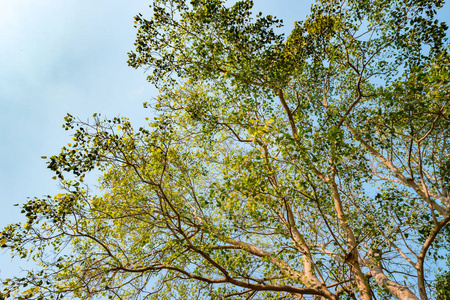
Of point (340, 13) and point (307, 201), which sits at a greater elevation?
point (340, 13)

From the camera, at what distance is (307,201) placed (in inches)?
285

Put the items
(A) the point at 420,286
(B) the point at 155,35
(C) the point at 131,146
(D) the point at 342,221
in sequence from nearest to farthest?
(A) the point at 420,286, (C) the point at 131,146, (D) the point at 342,221, (B) the point at 155,35

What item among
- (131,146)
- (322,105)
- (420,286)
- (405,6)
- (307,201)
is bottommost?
(420,286)

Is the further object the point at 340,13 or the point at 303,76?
the point at 303,76

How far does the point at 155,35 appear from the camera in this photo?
9.63 meters

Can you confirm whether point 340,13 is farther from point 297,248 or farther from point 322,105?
point 297,248

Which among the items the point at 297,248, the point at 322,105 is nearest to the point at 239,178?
the point at 297,248

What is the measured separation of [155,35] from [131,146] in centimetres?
576

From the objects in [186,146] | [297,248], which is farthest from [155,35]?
[297,248]

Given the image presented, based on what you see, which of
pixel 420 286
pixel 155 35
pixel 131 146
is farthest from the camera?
pixel 155 35

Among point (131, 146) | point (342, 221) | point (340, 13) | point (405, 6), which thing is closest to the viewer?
point (131, 146)

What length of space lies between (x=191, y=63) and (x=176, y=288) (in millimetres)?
8039

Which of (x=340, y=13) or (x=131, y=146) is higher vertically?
(x=340, y=13)

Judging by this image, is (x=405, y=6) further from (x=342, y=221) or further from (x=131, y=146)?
(x=131, y=146)
